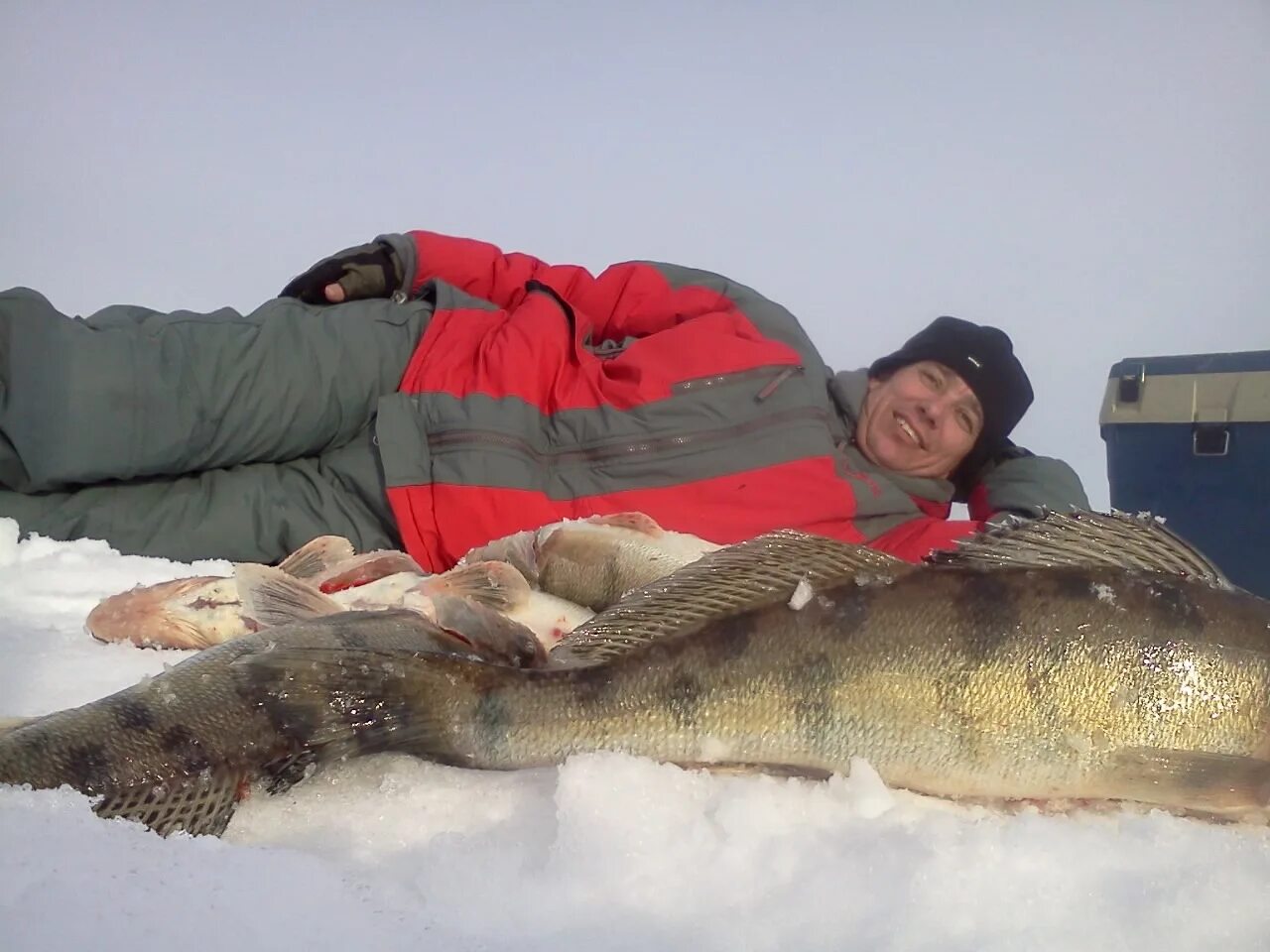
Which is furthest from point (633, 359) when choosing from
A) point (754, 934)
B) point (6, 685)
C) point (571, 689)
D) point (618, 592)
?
point (754, 934)

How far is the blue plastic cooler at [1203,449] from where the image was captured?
3.48m

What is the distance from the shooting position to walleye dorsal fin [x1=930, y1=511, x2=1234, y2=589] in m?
1.37

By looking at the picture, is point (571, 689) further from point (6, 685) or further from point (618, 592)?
point (6, 685)

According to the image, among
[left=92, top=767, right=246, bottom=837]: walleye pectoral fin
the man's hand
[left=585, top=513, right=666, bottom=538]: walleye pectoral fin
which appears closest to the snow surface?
[left=92, top=767, right=246, bottom=837]: walleye pectoral fin

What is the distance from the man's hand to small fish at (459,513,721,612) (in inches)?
54.4

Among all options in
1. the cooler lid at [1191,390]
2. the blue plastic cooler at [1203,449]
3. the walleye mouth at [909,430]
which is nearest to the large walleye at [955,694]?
the walleye mouth at [909,430]

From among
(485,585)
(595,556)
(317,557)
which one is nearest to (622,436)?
(595,556)

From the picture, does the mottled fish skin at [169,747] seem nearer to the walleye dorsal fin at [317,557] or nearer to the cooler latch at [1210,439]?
the walleye dorsal fin at [317,557]

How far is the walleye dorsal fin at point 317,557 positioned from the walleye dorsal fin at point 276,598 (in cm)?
46

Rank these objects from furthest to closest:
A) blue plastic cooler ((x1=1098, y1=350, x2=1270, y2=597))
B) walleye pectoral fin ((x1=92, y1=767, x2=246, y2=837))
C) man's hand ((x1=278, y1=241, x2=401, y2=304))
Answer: blue plastic cooler ((x1=1098, y1=350, x2=1270, y2=597))
man's hand ((x1=278, y1=241, x2=401, y2=304))
walleye pectoral fin ((x1=92, y1=767, x2=246, y2=837))

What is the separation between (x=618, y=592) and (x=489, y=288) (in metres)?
1.71

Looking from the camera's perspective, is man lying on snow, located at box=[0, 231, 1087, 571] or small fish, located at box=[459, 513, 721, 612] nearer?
small fish, located at box=[459, 513, 721, 612]

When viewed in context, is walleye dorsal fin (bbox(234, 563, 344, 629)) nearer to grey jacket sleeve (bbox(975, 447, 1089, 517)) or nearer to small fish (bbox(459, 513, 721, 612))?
small fish (bbox(459, 513, 721, 612))

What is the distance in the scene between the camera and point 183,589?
1.90 metres
